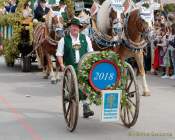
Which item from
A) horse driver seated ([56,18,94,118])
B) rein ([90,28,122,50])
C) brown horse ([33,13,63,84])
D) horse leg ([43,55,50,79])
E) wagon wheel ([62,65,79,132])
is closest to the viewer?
wagon wheel ([62,65,79,132])

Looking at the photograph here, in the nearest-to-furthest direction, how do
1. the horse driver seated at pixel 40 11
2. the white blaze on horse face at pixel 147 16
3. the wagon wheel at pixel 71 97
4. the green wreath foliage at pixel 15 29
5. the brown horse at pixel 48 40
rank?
1. the wagon wheel at pixel 71 97
2. the white blaze on horse face at pixel 147 16
3. the brown horse at pixel 48 40
4. the horse driver seated at pixel 40 11
5. the green wreath foliage at pixel 15 29

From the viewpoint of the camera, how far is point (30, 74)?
16734mm

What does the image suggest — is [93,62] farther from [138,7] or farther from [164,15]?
[164,15]

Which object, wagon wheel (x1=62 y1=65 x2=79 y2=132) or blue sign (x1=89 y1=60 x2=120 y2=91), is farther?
blue sign (x1=89 y1=60 x2=120 y2=91)

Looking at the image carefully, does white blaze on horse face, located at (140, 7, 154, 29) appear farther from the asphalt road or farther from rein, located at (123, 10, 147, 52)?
the asphalt road

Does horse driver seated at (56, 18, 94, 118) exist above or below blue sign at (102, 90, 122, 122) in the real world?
above

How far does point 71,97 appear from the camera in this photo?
806 centimetres

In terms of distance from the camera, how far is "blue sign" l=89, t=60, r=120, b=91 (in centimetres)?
798

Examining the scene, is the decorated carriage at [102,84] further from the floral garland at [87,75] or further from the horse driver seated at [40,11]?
the horse driver seated at [40,11]

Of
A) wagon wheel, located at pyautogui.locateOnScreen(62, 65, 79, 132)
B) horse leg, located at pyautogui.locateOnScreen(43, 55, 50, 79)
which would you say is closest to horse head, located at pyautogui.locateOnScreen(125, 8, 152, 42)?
wagon wheel, located at pyautogui.locateOnScreen(62, 65, 79, 132)

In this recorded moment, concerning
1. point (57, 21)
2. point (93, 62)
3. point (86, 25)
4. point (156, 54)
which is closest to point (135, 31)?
point (86, 25)

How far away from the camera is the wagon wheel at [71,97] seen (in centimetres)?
778

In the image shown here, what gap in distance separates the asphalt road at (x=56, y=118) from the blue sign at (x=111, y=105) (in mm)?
275

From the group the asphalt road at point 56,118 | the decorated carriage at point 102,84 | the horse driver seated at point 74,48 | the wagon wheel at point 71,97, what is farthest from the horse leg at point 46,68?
the decorated carriage at point 102,84
